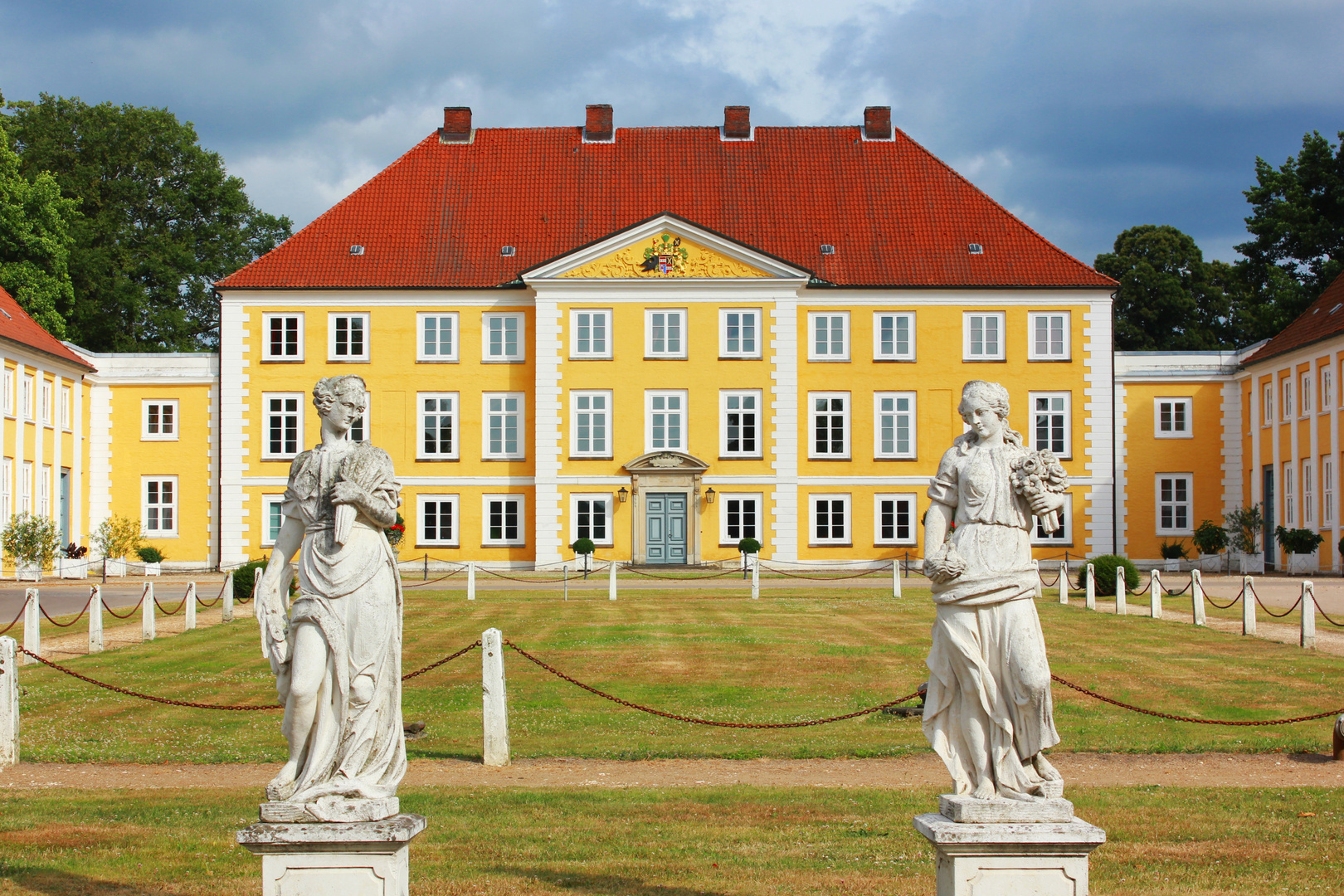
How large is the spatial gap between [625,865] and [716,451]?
3571 centimetres

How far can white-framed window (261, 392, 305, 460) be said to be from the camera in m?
44.6

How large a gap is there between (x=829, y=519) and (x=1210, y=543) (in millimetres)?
12986

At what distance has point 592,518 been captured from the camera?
43.3 m

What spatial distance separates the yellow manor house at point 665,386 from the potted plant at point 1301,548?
2220 millimetres

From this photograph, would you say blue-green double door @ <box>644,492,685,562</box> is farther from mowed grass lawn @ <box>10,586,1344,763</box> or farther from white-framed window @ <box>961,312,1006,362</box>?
mowed grass lawn @ <box>10,586,1344,763</box>

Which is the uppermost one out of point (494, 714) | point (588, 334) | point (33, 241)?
point (33, 241)

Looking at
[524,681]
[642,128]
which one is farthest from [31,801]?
[642,128]

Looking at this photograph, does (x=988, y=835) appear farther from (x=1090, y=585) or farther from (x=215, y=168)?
(x=215, y=168)

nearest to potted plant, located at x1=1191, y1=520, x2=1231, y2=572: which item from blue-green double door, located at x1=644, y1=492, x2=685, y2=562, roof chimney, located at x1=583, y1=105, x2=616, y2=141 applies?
blue-green double door, located at x1=644, y1=492, x2=685, y2=562

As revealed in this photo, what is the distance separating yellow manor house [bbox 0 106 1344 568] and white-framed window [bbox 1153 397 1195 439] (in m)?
0.11

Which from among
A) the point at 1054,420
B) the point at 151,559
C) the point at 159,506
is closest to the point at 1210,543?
the point at 1054,420

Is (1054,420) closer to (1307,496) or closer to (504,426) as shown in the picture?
(1307,496)

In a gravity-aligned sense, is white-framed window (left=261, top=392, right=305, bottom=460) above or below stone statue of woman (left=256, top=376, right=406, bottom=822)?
above

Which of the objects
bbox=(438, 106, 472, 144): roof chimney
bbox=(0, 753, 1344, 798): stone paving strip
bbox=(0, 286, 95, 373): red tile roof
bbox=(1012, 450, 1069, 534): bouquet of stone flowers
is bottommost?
bbox=(0, 753, 1344, 798): stone paving strip
